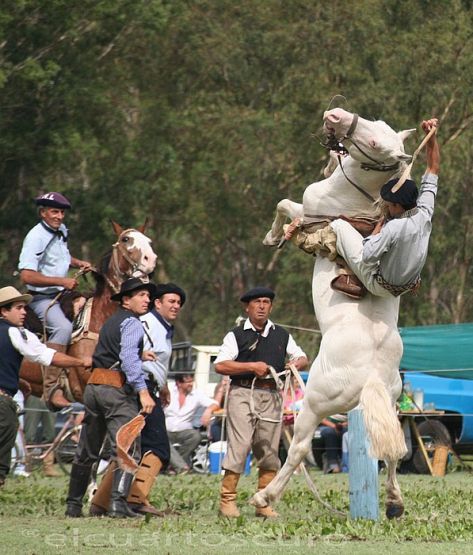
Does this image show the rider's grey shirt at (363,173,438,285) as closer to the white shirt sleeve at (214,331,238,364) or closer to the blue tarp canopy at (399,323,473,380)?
the white shirt sleeve at (214,331,238,364)

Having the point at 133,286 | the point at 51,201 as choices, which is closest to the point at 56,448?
the point at 51,201

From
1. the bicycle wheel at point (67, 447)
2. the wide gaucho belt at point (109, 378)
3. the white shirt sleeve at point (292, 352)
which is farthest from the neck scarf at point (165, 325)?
the bicycle wheel at point (67, 447)

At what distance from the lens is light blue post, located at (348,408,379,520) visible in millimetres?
9297

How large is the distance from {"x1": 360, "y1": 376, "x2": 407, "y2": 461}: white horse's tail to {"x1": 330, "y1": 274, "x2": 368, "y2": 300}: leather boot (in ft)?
2.34

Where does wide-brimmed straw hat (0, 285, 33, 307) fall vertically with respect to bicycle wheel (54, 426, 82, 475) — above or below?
above

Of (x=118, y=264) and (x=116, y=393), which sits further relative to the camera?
(x=118, y=264)

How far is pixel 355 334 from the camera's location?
8.63 m

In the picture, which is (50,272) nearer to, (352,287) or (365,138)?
(352,287)

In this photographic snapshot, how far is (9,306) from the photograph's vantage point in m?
10.8

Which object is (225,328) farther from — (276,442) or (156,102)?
(276,442)

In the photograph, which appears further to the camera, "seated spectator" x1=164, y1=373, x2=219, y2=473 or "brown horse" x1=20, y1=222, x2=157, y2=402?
"seated spectator" x1=164, y1=373, x2=219, y2=473

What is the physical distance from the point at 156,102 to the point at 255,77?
2773 millimetres

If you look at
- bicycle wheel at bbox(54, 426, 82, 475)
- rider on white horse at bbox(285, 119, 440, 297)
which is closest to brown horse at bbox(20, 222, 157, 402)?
rider on white horse at bbox(285, 119, 440, 297)

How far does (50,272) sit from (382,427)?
489 centimetres
